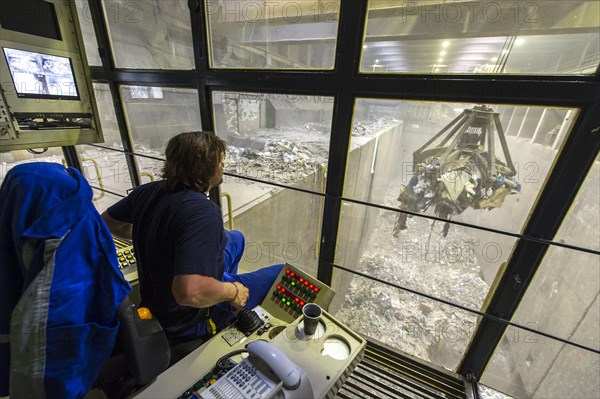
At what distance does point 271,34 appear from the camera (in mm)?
1469

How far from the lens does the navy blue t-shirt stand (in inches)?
33.5

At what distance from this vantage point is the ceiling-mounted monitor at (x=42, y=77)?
4.37ft

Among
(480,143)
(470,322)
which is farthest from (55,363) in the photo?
(470,322)

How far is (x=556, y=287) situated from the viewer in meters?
1.42

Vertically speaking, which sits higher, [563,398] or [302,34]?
[302,34]

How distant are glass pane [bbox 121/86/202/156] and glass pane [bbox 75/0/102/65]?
32 cm

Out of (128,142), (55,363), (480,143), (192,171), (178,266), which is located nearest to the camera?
(55,363)

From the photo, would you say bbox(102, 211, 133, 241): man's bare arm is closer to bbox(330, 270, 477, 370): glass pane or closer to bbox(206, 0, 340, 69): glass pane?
bbox(206, 0, 340, 69): glass pane

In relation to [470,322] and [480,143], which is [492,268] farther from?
[480,143]

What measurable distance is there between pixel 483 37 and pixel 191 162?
4.71 ft

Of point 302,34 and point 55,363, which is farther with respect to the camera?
point 302,34

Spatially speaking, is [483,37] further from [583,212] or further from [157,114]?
[157,114]

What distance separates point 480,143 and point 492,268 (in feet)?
2.45

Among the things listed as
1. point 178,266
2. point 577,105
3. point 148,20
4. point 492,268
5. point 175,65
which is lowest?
point 492,268
